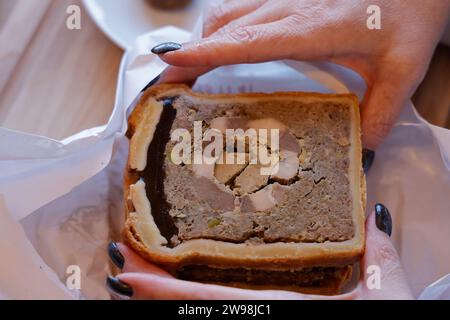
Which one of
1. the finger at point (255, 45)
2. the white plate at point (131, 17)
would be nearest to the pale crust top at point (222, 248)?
the finger at point (255, 45)

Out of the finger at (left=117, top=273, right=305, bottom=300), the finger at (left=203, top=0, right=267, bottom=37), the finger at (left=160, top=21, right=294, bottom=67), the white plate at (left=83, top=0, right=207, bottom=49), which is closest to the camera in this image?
the finger at (left=117, top=273, right=305, bottom=300)

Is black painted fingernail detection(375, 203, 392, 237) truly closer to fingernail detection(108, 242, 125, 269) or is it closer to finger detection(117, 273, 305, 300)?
finger detection(117, 273, 305, 300)

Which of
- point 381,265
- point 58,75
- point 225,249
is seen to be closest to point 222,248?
point 225,249

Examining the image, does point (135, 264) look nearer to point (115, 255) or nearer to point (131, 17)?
point (115, 255)

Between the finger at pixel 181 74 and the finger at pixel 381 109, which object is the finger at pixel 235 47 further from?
the finger at pixel 381 109

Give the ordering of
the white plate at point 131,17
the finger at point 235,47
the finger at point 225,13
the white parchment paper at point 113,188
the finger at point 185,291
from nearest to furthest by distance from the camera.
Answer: the finger at point 185,291 < the white parchment paper at point 113,188 < the finger at point 235,47 < the finger at point 225,13 < the white plate at point 131,17

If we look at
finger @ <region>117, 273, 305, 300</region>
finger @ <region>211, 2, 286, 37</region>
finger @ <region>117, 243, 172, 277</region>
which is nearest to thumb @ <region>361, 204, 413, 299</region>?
finger @ <region>117, 273, 305, 300</region>
